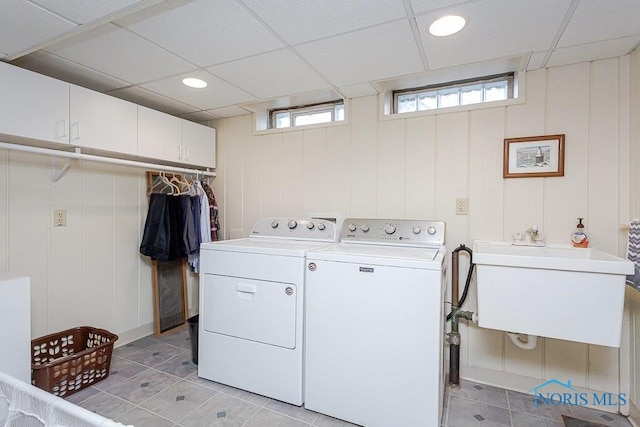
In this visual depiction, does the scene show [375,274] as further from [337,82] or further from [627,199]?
[627,199]

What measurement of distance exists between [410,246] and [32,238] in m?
2.52

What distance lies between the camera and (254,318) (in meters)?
1.95

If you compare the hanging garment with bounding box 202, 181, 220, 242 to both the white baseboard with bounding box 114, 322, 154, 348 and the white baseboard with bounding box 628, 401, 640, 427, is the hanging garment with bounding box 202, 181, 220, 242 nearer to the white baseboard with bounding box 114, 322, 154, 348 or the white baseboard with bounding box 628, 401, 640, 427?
the white baseboard with bounding box 114, 322, 154, 348

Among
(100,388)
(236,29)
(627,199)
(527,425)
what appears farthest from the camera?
(100,388)

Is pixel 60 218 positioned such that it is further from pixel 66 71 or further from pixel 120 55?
pixel 120 55

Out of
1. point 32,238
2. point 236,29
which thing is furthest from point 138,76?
point 32,238

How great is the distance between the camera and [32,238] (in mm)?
2100

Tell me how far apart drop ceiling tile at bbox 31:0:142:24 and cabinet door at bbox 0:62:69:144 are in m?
0.68

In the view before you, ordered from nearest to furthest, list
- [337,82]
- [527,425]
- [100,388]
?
[527,425] < [100,388] < [337,82]

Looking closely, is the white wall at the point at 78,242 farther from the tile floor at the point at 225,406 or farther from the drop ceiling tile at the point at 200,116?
the drop ceiling tile at the point at 200,116

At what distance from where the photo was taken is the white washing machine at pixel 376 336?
1.55 meters

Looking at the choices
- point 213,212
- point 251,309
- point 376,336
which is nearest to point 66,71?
point 213,212

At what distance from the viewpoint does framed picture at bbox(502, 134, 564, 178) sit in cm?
→ 196

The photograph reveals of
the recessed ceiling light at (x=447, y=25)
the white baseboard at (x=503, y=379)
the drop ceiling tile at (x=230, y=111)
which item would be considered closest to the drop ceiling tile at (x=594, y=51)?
the recessed ceiling light at (x=447, y=25)
